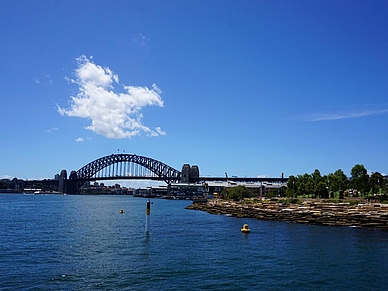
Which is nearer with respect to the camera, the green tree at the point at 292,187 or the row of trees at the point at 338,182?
the row of trees at the point at 338,182

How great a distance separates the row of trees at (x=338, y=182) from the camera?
77688 millimetres

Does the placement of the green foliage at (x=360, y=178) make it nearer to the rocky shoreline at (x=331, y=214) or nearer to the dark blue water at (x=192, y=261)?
the rocky shoreline at (x=331, y=214)

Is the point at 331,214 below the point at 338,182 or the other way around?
below

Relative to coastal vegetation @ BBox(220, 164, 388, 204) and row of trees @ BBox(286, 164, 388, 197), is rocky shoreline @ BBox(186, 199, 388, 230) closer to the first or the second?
coastal vegetation @ BBox(220, 164, 388, 204)

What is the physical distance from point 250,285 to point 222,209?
196 ft

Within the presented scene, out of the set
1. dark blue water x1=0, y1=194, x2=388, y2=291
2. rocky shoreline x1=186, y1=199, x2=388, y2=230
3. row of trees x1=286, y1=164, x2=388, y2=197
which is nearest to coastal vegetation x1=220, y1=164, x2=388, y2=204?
row of trees x1=286, y1=164, x2=388, y2=197

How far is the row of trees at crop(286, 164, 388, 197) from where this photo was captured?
7769 cm

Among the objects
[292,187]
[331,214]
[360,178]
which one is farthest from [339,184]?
[331,214]

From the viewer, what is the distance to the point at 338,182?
8225 centimetres

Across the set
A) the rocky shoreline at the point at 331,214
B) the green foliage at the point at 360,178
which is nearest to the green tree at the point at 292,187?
the green foliage at the point at 360,178

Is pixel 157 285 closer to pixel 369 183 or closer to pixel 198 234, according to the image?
pixel 198 234

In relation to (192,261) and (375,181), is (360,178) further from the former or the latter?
(192,261)

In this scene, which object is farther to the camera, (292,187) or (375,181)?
(292,187)

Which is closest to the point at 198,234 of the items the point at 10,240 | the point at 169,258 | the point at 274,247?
the point at 274,247
